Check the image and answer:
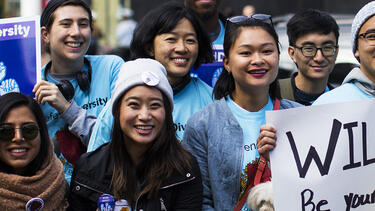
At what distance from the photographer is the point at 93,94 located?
14.6 ft

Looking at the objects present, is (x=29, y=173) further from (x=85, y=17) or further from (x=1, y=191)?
(x=85, y=17)

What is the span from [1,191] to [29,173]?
0.73 feet

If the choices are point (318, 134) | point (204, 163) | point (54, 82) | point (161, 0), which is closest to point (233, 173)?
point (204, 163)

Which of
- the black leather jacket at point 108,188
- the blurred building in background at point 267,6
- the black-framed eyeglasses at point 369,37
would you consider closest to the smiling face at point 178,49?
the black leather jacket at point 108,188

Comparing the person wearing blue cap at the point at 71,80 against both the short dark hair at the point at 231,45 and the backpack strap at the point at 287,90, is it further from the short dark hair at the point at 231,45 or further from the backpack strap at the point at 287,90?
the backpack strap at the point at 287,90

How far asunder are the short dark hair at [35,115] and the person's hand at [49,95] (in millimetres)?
498

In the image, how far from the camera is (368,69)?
3613 millimetres

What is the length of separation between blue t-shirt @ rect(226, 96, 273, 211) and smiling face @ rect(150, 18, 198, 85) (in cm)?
50

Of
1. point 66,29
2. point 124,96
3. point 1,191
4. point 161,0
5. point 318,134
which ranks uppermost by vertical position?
point 161,0

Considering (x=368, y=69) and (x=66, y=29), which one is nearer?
(x=368, y=69)

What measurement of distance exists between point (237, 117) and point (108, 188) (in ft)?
2.85

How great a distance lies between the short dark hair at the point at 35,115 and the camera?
3.55 meters

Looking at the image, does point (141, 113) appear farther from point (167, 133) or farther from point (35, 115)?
point (35, 115)

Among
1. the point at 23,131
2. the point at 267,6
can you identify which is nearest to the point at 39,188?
the point at 23,131
